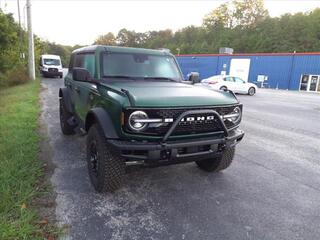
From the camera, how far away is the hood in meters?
3.37

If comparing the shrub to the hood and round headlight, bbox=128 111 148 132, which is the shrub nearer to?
the hood

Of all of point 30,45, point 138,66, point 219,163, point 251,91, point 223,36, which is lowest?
point 251,91

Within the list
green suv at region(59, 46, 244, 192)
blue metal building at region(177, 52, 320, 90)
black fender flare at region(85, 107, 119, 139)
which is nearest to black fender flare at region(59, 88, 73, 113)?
green suv at region(59, 46, 244, 192)

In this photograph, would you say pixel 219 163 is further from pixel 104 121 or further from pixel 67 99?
pixel 67 99

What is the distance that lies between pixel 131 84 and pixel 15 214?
7.10 ft

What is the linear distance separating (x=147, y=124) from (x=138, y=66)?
1767 millimetres

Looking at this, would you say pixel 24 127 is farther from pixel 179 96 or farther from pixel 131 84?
pixel 179 96

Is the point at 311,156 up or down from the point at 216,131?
down

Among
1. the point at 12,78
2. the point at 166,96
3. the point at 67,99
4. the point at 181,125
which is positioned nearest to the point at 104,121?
the point at 166,96

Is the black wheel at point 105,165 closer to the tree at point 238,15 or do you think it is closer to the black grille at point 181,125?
the black grille at point 181,125

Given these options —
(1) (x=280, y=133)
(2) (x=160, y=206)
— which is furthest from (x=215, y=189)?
(1) (x=280, y=133)

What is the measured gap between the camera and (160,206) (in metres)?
3.59

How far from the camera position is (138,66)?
4.85m

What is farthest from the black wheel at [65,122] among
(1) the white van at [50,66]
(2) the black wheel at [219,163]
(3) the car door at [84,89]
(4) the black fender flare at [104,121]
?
(1) the white van at [50,66]
